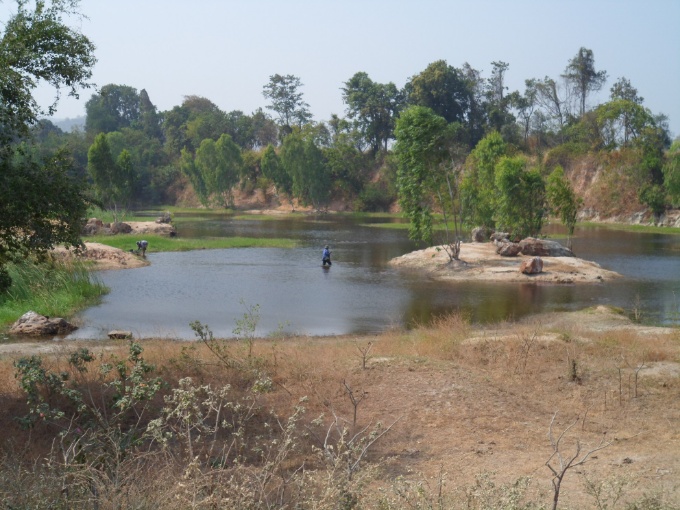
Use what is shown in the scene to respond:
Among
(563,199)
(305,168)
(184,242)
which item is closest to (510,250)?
(563,199)

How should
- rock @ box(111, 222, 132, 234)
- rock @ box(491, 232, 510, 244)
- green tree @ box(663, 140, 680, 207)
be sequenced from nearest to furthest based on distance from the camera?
rock @ box(491, 232, 510, 244) → rock @ box(111, 222, 132, 234) → green tree @ box(663, 140, 680, 207)

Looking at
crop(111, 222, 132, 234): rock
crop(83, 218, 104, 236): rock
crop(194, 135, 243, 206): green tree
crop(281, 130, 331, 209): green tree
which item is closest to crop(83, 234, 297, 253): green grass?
crop(83, 218, 104, 236): rock

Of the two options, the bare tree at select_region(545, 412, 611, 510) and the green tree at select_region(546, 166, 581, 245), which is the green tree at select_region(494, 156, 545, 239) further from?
the bare tree at select_region(545, 412, 611, 510)

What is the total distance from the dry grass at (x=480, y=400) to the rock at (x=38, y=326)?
5762mm

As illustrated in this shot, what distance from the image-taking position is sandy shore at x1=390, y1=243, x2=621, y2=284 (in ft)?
111

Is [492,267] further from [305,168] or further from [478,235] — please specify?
[305,168]

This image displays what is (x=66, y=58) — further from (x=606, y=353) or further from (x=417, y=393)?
(x=606, y=353)

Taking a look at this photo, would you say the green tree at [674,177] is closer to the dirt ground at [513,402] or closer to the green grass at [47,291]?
the dirt ground at [513,402]

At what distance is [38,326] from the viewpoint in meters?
20.7

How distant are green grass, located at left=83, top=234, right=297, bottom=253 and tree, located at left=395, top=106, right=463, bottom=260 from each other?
41.8 feet

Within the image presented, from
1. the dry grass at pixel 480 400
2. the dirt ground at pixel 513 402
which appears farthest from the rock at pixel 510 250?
the dry grass at pixel 480 400

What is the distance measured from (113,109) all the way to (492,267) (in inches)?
5392

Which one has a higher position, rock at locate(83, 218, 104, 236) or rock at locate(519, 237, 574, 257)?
rock at locate(83, 218, 104, 236)

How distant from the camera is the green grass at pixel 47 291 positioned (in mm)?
23516
